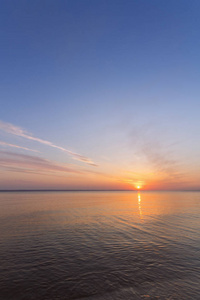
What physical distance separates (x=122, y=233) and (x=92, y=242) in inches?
250

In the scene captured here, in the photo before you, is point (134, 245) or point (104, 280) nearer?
point (104, 280)

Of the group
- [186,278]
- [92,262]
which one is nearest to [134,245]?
[92,262]

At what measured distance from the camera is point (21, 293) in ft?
36.3

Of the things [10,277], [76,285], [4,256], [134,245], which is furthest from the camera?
[134,245]

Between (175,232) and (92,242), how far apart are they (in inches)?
543

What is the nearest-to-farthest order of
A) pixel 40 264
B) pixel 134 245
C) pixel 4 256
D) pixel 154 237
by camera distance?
pixel 40 264
pixel 4 256
pixel 134 245
pixel 154 237

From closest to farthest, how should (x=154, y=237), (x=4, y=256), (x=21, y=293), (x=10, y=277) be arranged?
1. (x=21, y=293)
2. (x=10, y=277)
3. (x=4, y=256)
4. (x=154, y=237)

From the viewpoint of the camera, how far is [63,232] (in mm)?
26828

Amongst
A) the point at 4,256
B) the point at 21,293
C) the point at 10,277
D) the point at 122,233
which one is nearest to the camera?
the point at 21,293

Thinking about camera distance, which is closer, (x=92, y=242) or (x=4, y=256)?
(x=4, y=256)

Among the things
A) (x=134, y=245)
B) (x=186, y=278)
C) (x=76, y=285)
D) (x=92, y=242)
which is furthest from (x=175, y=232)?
(x=76, y=285)

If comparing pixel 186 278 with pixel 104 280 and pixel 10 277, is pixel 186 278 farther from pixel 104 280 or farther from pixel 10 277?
pixel 10 277

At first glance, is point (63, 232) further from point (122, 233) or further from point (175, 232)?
point (175, 232)

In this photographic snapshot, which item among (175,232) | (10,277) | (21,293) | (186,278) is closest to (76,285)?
(21,293)
